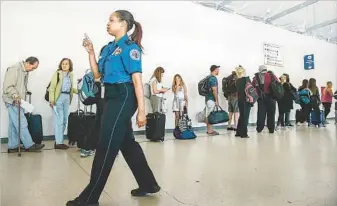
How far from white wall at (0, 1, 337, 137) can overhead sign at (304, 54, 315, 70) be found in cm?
16

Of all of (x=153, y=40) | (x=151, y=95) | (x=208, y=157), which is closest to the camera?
(x=208, y=157)

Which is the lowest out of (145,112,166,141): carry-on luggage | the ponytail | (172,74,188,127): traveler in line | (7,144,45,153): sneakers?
(7,144,45,153): sneakers

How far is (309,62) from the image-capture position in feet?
33.3

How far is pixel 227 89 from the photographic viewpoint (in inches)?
287

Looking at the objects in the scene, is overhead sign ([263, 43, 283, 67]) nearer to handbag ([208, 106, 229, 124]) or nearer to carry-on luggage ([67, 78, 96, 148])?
handbag ([208, 106, 229, 124])

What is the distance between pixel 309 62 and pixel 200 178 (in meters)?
9.22

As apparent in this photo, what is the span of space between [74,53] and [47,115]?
131 cm

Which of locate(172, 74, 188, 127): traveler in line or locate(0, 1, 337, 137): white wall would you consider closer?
locate(0, 1, 337, 137): white wall

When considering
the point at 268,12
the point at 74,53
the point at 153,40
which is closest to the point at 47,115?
the point at 74,53

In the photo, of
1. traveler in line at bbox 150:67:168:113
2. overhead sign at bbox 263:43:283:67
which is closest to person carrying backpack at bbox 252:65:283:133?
traveler in line at bbox 150:67:168:113

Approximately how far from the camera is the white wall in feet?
17.5

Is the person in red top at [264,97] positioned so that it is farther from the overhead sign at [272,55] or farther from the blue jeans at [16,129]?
the blue jeans at [16,129]

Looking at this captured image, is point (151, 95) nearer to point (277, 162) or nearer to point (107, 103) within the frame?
point (277, 162)

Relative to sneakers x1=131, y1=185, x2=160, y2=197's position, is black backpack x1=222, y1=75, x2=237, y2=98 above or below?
above
